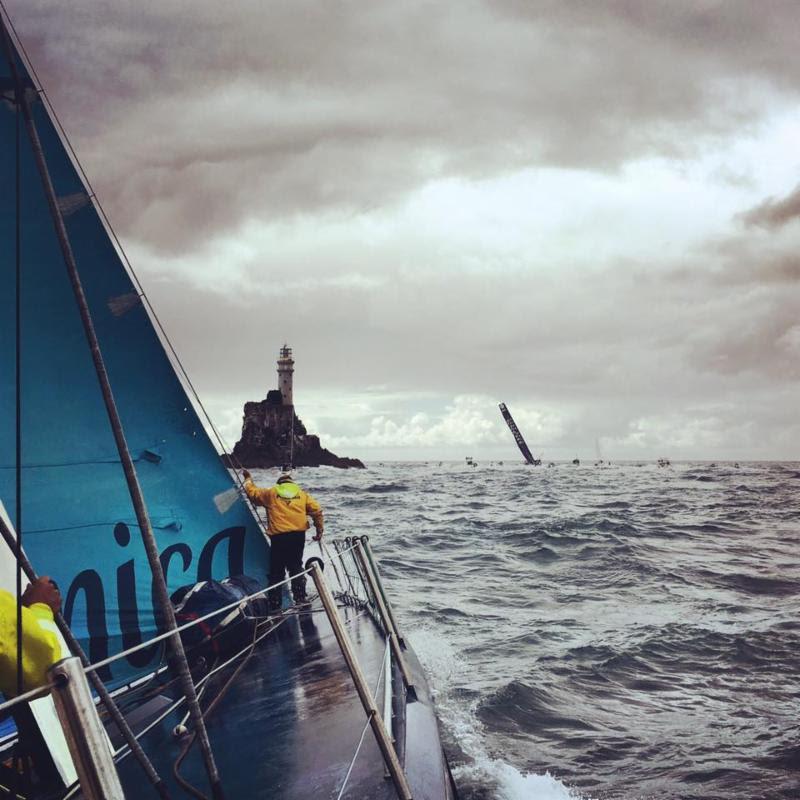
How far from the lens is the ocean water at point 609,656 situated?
6.11 metres

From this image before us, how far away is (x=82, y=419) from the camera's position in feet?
19.2

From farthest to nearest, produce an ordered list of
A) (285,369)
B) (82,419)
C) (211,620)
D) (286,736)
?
1. (285,369)
2. (211,620)
3. (82,419)
4. (286,736)

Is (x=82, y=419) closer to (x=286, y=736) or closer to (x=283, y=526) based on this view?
(x=283, y=526)

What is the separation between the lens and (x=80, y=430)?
230 inches

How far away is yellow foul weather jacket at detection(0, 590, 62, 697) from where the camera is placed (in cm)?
303

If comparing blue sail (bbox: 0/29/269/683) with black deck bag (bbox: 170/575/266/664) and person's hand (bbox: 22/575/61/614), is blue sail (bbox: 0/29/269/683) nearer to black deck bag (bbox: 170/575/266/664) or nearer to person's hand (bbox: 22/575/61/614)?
black deck bag (bbox: 170/575/266/664)

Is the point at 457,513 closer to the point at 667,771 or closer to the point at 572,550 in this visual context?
the point at 572,550

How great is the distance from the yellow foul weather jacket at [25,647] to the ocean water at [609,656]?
3939mm

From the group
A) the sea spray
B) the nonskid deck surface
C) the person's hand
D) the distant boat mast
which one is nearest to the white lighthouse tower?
the distant boat mast

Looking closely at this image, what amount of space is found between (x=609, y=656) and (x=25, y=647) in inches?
308

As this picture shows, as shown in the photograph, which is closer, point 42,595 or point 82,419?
point 42,595

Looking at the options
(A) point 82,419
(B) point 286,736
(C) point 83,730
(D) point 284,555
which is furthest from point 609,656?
(C) point 83,730

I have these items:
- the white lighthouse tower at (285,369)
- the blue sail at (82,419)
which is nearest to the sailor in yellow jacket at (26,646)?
the blue sail at (82,419)

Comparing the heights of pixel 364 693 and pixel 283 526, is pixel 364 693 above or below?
below
